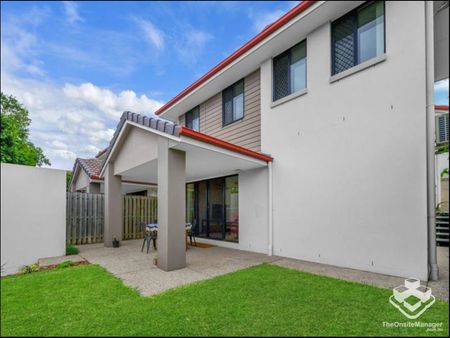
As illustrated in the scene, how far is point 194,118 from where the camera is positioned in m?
12.0

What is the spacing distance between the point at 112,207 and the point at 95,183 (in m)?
5.12

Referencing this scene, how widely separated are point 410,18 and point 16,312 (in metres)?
7.93

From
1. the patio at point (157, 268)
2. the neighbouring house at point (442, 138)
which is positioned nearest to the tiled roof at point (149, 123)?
A: the patio at point (157, 268)

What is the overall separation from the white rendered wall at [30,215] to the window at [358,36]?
709cm

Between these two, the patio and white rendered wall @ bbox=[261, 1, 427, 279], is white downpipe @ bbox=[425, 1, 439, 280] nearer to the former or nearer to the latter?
white rendered wall @ bbox=[261, 1, 427, 279]

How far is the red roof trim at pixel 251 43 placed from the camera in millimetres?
6061

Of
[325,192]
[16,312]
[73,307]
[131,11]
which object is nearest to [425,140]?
[325,192]

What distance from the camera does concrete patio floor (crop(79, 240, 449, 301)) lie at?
4664mm

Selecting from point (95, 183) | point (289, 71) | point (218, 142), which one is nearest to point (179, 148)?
point (218, 142)

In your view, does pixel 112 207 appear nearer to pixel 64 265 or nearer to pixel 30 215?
pixel 64 265

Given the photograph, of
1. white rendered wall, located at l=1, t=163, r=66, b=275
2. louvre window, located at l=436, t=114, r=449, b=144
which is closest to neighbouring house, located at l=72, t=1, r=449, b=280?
white rendered wall, located at l=1, t=163, r=66, b=275

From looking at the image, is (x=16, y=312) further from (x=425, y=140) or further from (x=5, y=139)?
(x=425, y=140)

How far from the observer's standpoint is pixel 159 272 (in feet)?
18.4

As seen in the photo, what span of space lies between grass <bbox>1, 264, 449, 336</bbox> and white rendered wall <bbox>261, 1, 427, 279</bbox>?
4.37 feet
